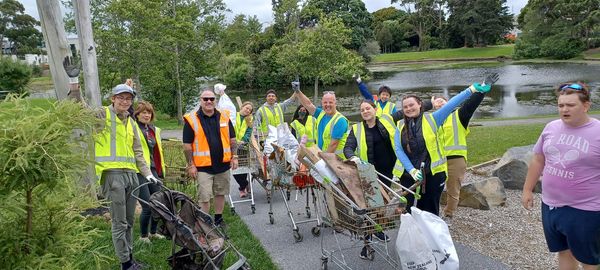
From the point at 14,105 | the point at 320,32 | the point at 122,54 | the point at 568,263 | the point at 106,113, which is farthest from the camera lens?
the point at 320,32

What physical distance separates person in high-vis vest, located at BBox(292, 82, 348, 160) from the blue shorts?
2900 millimetres

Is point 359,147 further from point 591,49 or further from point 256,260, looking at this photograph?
point 591,49

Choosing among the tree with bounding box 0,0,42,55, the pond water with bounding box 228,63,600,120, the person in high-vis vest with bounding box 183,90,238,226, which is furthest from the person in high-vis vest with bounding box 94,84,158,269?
the tree with bounding box 0,0,42,55

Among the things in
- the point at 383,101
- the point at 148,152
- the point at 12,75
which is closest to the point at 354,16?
the point at 12,75

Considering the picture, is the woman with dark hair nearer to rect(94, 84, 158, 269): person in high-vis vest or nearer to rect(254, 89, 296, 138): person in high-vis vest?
rect(94, 84, 158, 269): person in high-vis vest

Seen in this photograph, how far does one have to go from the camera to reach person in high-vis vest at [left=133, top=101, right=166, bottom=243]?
5.27 metres

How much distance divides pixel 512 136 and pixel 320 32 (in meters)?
14.1

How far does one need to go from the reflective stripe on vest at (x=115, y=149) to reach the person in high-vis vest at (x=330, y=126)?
2.78 meters

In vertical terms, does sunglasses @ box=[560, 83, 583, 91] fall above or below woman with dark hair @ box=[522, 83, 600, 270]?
above

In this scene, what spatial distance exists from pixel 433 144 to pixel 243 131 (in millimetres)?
4169

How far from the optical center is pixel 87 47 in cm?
691

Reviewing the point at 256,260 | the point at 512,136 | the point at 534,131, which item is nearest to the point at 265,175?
the point at 256,260

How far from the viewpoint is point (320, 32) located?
24.4m

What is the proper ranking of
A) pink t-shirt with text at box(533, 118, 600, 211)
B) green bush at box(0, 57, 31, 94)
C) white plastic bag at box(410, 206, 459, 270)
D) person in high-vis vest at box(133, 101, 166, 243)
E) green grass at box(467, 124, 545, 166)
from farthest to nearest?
green bush at box(0, 57, 31, 94) < green grass at box(467, 124, 545, 166) < person in high-vis vest at box(133, 101, 166, 243) < white plastic bag at box(410, 206, 459, 270) < pink t-shirt with text at box(533, 118, 600, 211)
